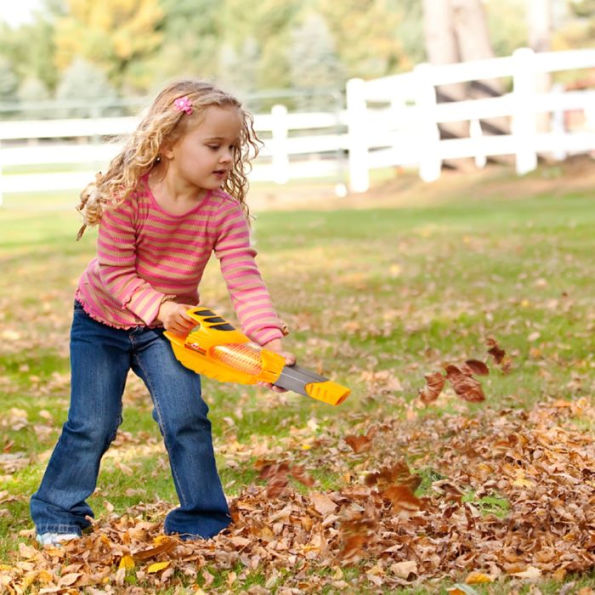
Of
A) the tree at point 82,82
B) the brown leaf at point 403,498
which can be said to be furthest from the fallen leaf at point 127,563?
the tree at point 82,82

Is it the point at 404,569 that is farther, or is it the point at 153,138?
the point at 153,138

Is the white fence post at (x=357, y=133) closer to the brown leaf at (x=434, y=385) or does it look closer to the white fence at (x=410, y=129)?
the white fence at (x=410, y=129)

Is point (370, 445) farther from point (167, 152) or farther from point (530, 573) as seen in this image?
point (167, 152)

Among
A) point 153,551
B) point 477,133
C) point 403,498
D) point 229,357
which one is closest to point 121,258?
point 229,357

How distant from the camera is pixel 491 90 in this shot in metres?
24.5

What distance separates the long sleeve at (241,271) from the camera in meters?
4.32

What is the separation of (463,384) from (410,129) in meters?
16.6

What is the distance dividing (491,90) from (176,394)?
69.1 ft

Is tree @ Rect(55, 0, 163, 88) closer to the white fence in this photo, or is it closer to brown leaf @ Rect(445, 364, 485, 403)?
the white fence

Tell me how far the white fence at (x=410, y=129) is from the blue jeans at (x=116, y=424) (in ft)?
44.1

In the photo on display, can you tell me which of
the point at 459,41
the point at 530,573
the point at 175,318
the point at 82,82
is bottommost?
the point at 530,573

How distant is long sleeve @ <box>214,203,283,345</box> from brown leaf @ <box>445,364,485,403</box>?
2.93 ft

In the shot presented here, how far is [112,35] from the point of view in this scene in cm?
6988

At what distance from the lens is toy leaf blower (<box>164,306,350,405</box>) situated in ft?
13.0
